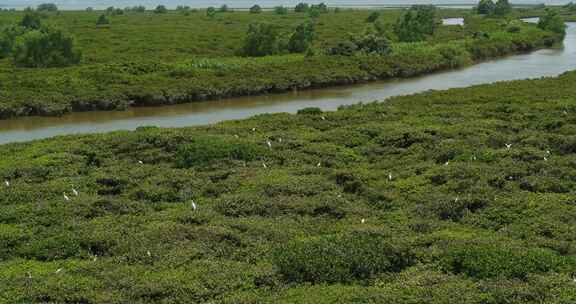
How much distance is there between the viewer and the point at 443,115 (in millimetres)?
19547

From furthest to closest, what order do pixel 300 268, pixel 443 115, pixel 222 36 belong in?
1. pixel 222 36
2. pixel 443 115
3. pixel 300 268

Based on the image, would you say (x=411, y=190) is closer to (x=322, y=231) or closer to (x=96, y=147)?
(x=322, y=231)

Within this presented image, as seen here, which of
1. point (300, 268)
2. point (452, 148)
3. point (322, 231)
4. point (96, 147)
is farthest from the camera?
point (96, 147)

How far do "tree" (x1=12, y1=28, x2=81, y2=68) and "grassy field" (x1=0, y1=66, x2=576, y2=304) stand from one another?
55.0 feet

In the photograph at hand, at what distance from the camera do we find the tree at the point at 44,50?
32.9 meters

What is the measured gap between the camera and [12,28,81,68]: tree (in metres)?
32.9

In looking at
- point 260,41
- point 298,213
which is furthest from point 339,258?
point 260,41

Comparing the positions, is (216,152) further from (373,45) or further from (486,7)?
(486,7)

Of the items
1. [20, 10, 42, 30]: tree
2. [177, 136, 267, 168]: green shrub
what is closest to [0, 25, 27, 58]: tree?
[20, 10, 42, 30]: tree

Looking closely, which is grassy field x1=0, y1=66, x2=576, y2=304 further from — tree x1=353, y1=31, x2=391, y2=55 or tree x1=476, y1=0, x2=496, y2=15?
tree x1=476, y1=0, x2=496, y2=15

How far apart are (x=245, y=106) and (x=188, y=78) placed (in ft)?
13.1

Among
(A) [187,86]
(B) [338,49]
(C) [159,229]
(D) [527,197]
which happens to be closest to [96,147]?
(C) [159,229]

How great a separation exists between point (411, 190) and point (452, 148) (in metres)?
2.86

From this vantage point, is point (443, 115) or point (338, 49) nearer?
point (443, 115)
